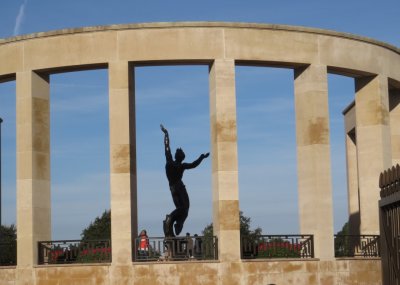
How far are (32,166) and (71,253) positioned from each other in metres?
3.35

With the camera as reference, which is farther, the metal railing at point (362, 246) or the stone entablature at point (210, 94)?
the metal railing at point (362, 246)

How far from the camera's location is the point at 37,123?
30.8 m

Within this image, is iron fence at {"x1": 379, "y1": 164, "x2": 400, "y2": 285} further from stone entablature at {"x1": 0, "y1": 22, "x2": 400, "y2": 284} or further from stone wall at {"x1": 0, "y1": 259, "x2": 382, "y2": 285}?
stone entablature at {"x1": 0, "y1": 22, "x2": 400, "y2": 284}

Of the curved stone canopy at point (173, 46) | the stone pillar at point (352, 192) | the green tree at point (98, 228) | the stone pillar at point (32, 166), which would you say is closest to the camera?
the curved stone canopy at point (173, 46)

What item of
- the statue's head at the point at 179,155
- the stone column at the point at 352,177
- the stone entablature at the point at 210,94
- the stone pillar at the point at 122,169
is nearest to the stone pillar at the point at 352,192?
the stone column at the point at 352,177

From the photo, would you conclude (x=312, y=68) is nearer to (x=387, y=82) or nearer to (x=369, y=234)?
(x=387, y=82)

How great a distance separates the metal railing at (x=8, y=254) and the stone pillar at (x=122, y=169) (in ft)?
18.6

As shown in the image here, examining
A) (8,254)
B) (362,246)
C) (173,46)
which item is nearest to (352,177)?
(362,246)

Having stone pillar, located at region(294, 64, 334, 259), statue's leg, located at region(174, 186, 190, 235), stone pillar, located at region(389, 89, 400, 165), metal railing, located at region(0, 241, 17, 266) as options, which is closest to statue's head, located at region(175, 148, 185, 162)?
statue's leg, located at region(174, 186, 190, 235)

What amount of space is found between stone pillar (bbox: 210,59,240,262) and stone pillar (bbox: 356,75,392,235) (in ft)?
18.9

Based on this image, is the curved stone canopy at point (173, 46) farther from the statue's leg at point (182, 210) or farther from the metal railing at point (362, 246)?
the metal railing at point (362, 246)

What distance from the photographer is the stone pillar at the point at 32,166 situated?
3009 centimetres

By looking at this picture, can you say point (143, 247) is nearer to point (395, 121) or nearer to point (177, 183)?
point (177, 183)

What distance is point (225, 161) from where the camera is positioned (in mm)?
29672
